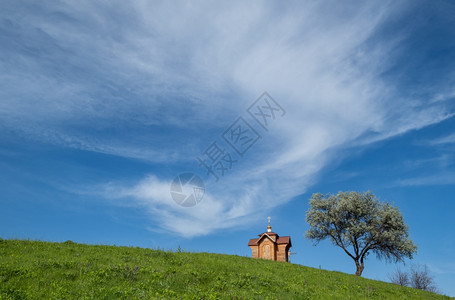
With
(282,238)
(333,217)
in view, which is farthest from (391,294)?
(282,238)

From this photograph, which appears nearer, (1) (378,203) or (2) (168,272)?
(2) (168,272)

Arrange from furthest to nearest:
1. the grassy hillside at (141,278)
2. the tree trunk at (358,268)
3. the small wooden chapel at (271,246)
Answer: the small wooden chapel at (271,246) → the tree trunk at (358,268) → the grassy hillside at (141,278)

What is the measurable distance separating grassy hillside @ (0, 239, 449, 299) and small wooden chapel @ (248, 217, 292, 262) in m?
37.0

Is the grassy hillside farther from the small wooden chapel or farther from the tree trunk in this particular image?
the small wooden chapel

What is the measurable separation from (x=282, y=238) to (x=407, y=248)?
22.2 meters

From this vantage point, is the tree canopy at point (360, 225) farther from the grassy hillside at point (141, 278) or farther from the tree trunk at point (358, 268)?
the grassy hillside at point (141, 278)

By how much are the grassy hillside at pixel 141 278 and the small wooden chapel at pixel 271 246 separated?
3697cm

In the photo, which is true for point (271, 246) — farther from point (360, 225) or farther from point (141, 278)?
point (141, 278)

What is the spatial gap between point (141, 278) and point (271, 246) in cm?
4681

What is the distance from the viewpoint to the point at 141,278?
566 inches

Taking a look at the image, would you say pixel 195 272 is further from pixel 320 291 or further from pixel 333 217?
pixel 333 217

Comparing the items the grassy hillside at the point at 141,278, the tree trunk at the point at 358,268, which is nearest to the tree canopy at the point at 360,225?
the tree trunk at the point at 358,268

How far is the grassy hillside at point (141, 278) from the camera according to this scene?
484 inches

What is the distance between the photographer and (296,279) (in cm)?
1888
